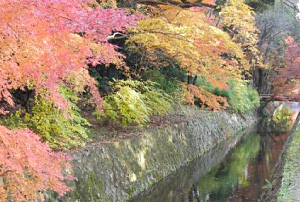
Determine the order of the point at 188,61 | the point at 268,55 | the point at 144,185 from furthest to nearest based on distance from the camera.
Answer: the point at 268,55 < the point at 188,61 < the point at 144,185

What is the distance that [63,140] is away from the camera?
936 cm

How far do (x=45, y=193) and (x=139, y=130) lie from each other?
610 cm

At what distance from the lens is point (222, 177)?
14.3 meters

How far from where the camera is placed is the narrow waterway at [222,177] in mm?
11578

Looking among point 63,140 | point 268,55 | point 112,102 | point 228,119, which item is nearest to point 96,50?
point 63,140

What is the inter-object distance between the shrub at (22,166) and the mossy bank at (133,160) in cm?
138

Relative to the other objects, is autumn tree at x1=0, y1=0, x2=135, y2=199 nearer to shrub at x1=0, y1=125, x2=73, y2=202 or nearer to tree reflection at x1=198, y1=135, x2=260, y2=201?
shrub at x1=0, y1=125, x2=73, y2=202

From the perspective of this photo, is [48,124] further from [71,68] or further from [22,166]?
[22,166]

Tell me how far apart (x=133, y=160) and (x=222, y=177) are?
4.32 meters

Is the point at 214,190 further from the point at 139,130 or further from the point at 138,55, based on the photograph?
the point at 138,55

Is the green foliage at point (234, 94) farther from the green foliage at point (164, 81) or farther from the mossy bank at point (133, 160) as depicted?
the mossy bank at point (133, 160)

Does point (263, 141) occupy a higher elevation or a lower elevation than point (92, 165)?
lower

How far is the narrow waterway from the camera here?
456 inches

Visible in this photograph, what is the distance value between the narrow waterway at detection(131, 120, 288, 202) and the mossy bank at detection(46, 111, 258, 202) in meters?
0.41
